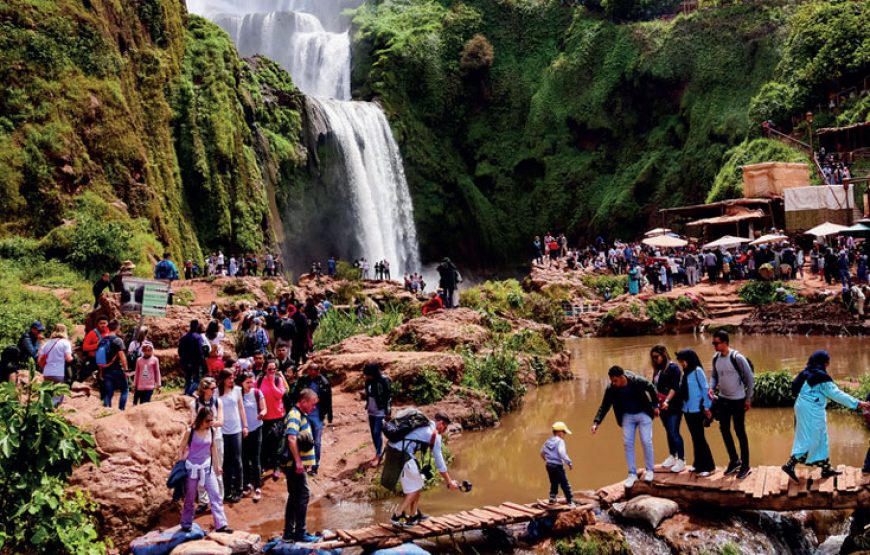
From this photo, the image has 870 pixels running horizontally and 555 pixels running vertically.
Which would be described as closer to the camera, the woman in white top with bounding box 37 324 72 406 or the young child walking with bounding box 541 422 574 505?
the young child walking with bounding box 541 422 574 505

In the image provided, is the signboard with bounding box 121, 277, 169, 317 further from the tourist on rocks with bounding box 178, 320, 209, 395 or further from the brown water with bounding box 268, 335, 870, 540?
the brown water with bounding box 268, 335, 870, 540

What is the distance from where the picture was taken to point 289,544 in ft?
23.3

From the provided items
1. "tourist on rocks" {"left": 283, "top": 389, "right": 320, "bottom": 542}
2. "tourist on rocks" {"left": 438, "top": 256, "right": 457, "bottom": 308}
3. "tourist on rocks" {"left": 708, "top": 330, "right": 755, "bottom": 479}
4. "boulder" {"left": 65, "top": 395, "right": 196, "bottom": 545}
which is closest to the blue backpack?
"boulder" {"left": 65, "top": 395, "right": 196, "bottom": 545}

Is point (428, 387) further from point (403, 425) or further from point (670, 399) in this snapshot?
point (403, 425)

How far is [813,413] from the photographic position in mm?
7508

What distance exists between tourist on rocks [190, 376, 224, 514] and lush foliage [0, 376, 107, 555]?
128cm

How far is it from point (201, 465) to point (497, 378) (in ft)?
27.7

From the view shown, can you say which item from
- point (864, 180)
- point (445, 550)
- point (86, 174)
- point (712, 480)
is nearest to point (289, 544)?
point (445, 550)

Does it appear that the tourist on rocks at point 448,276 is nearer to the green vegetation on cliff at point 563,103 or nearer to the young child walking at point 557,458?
the young child walking at point 557,458

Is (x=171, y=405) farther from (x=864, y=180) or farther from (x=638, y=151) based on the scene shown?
(x=638, y=151)

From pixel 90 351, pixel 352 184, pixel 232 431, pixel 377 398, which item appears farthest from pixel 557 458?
pixel 352 184

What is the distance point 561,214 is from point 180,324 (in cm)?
3490

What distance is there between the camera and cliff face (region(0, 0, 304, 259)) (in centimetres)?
2134

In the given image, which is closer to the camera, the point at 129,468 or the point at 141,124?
the point at 129,468
